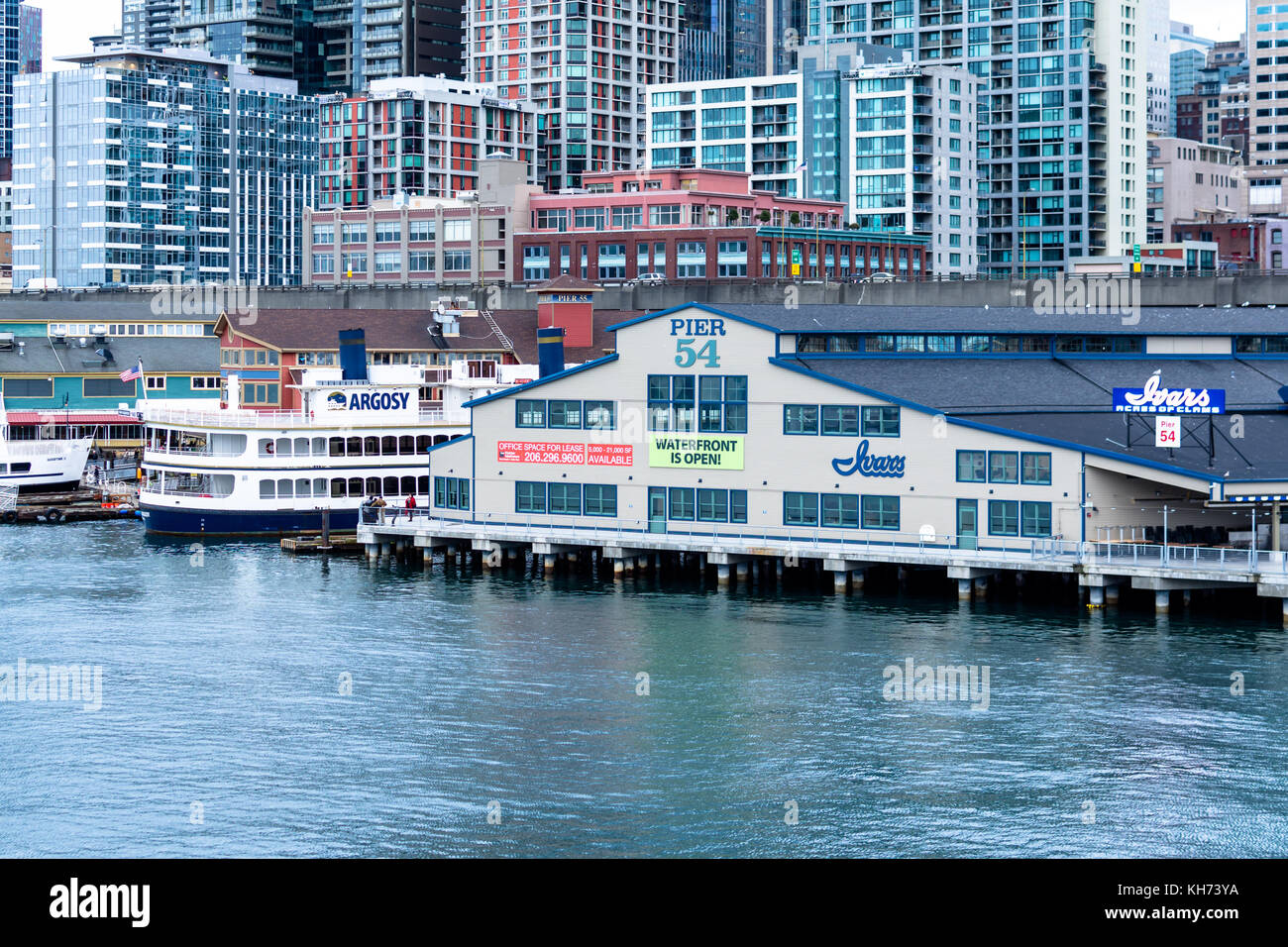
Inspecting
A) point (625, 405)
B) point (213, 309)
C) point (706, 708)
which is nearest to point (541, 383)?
point (625, 405)

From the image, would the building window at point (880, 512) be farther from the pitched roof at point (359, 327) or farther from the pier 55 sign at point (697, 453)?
the pitched roof at point (359, 327)

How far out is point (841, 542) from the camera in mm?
81375

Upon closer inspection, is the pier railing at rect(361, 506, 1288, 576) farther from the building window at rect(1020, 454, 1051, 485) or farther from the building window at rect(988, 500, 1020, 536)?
the building window at rect(1020, 454, 1051, 485)

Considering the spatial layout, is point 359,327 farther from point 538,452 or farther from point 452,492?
point 538,452

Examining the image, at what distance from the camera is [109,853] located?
133ft

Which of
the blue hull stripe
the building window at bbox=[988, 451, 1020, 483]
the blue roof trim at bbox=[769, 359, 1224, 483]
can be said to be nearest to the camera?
the blue roof trim at bbox=[769, 359, 1224, 483]

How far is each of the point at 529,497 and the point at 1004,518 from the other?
24737mm

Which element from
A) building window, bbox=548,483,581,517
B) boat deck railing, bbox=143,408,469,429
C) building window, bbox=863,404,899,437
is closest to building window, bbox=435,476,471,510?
building window, bbox=548,483,581,517

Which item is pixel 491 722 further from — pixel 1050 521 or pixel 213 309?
pixel 213 309

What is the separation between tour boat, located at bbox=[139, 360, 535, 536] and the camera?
106m

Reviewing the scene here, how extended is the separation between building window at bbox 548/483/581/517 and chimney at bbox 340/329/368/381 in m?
24.0

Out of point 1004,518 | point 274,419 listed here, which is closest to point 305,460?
point 274,419
